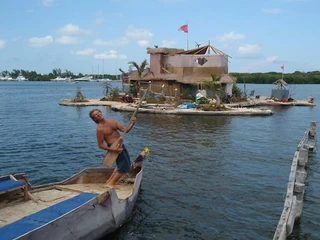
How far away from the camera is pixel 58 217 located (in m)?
7.31

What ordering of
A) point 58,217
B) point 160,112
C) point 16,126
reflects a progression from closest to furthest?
point 58,217 < point 16,126 < point 160,112

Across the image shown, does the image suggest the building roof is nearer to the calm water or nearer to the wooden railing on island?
the calm water

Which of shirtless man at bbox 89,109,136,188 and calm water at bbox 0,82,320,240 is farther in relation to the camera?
calm water at bbox 0,82,320,240

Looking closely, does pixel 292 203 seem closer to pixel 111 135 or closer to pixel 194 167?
pixel 111 135

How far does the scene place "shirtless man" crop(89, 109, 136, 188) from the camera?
10195mm

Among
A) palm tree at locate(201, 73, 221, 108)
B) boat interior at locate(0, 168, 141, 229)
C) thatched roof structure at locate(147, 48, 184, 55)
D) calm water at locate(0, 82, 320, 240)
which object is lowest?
calm water at locate(0, 82, 320, 240)

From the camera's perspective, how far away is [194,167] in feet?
53.4

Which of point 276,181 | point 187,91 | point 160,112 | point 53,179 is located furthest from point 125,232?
point 187,91

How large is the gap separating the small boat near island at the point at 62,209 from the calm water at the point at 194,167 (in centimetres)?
81

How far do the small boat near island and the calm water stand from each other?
811mm

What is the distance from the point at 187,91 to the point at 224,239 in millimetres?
34915

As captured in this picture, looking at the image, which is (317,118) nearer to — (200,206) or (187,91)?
(187,91)

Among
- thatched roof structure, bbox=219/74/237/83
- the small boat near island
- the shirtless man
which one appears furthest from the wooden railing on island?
thatched roof structure, bbox=219/74/237/83

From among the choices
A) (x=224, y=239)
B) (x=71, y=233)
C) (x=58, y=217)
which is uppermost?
(x=58, y=217)
